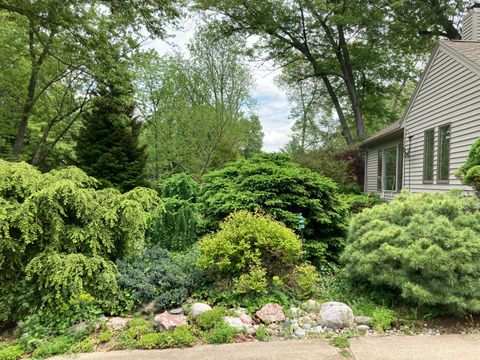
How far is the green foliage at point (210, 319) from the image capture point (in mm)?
2969

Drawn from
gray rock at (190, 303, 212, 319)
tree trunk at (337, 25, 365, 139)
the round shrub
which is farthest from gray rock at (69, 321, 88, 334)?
tree trunk at (337, 25, 365, 139)

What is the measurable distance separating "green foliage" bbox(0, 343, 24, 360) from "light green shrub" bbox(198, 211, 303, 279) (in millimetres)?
1816

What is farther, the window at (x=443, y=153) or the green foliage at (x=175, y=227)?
the window at (x=443, y=153)

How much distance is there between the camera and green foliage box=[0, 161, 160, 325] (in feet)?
9.84

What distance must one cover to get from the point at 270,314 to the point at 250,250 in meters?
0.79

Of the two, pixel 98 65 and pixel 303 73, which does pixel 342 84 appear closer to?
pixel 303 73

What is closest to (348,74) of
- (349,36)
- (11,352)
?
(349,36)

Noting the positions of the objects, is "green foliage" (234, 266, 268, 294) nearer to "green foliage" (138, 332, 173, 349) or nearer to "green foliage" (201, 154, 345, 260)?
"green foliage" (138, 332, 173, 349)

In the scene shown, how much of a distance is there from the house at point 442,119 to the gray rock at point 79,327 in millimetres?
6949

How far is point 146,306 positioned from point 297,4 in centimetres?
1907

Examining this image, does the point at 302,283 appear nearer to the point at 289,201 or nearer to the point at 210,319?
the point at 210,319

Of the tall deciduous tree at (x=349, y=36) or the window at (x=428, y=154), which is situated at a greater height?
the tall deciduous tree at (x=349, y=36)

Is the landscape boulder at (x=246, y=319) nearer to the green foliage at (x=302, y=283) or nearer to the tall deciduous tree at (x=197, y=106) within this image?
the green foliage at (x=302, y=283)

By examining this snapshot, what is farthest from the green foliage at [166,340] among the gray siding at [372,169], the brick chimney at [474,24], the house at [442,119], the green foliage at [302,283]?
the brick chimney at [474,24]
